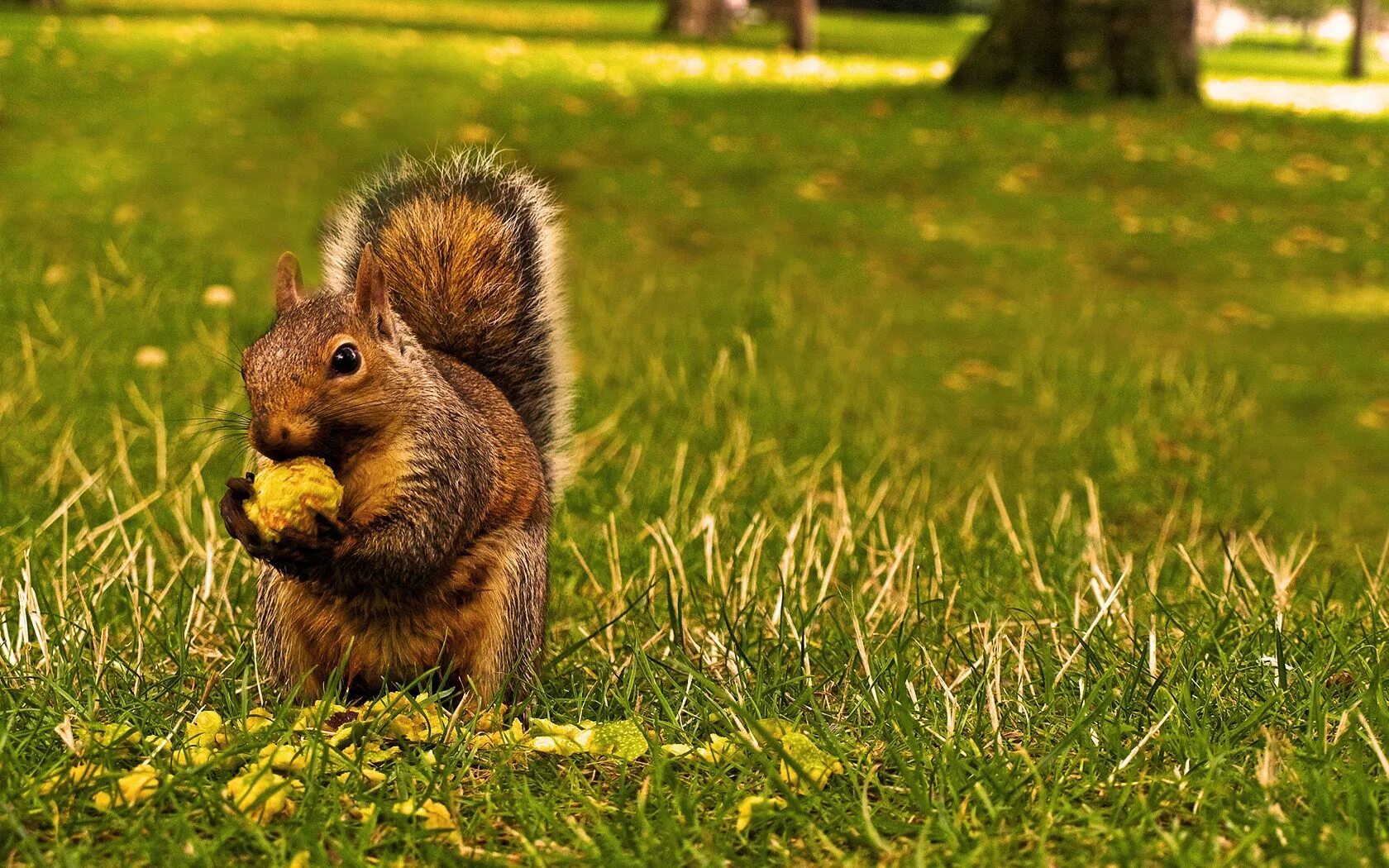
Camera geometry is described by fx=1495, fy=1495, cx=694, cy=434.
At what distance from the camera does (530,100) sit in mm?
11156

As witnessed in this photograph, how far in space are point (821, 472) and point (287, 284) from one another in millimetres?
2382

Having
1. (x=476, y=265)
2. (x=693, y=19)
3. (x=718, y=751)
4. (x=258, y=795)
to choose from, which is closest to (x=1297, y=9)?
(x=693, y=19)

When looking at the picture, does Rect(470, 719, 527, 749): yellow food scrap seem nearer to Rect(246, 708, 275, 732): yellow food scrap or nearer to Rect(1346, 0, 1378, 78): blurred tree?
Rect(246, 708, 275, 732): yellow food scrap

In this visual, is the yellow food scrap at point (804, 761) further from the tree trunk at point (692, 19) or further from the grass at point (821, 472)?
the tree trunk at point (692, 19)

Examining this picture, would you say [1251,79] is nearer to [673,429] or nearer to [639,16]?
[639,16]

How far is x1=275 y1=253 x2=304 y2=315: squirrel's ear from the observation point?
2.46 meters

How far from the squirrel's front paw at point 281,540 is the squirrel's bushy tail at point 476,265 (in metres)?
0.55

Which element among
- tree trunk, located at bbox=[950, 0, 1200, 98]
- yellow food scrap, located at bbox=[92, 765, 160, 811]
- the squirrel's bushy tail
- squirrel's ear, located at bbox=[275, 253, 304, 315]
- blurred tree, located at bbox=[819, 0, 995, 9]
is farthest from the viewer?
blurred tree, located at bbox=[819, 0, 995, 9]

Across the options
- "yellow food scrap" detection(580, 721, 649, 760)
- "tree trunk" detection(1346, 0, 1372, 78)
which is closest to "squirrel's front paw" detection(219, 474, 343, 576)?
"yellow food scrap" detection(580, 721, 649, 760)

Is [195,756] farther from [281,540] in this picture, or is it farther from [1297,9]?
[1297,9]

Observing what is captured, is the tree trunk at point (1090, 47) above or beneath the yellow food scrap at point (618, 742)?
above

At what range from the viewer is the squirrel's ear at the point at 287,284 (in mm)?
2455

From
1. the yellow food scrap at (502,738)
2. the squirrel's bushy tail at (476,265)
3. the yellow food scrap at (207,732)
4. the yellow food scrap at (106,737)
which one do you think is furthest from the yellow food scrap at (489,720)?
the squirrel's bushy tail at (476,265)

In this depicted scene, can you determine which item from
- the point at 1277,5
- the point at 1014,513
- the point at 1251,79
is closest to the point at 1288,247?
the point at 1014,513
